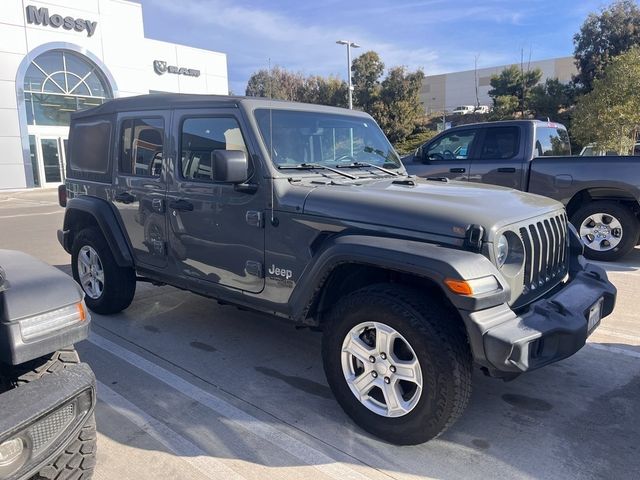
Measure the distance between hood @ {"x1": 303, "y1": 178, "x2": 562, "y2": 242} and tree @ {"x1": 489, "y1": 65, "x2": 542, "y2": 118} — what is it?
30.5m

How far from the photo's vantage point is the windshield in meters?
3.61

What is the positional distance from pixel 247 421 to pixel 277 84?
4560 centimetres

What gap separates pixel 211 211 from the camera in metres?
3.74

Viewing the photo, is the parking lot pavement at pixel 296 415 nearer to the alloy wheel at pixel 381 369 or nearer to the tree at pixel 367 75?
the alloy wheel at pixel 381 369

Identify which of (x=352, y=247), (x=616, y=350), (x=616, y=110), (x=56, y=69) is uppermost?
(x=56, y=69)

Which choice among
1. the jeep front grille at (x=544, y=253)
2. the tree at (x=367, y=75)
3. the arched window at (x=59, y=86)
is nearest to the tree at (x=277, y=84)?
the tree at (x=367, y=75)

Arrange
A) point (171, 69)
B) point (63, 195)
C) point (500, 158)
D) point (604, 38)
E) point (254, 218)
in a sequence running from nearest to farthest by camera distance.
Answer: point (254, 218), point (63, 195), point (500, 158), point (171, 69), point (604, 38)

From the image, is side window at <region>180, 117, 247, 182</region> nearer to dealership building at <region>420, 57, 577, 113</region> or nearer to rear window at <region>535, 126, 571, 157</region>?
rear window at <region>535, 126, 571, 157</region>

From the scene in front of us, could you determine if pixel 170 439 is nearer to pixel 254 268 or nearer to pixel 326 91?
pixel 254 268

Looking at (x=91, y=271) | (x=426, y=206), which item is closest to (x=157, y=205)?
(x=91, y=271)

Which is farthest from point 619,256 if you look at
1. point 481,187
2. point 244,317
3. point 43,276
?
point 43,276

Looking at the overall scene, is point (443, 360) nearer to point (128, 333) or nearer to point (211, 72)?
point (128, 333)

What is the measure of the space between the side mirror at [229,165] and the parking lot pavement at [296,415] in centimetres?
145

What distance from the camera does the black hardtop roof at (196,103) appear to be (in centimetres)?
370
